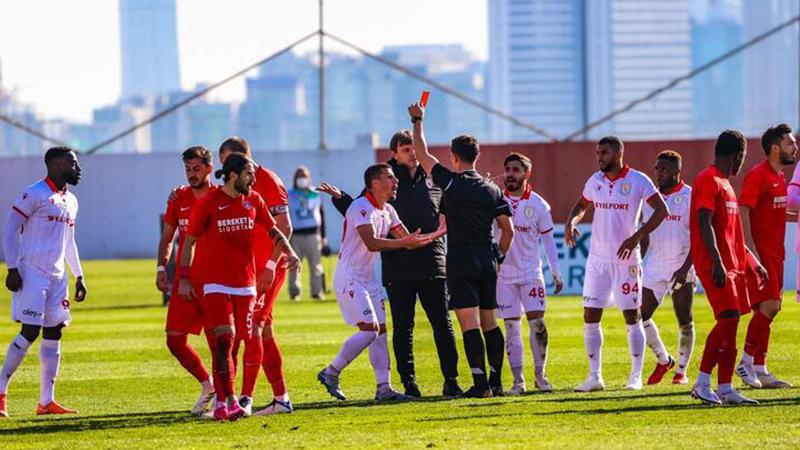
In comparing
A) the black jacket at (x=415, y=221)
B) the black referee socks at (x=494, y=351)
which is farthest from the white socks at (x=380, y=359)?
the black referee socks at (x=494, y=351)

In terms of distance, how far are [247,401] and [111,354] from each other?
6.43m

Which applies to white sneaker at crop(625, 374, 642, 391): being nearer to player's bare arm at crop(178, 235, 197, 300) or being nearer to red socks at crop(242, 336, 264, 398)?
red socks at crop(242, 336, 264, 398)

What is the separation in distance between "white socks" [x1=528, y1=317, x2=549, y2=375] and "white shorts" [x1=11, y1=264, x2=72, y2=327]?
3.65 meters

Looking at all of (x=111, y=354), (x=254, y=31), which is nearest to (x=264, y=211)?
(x=111, y=354)

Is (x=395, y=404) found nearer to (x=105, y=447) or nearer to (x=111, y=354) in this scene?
(x=105, y=447)

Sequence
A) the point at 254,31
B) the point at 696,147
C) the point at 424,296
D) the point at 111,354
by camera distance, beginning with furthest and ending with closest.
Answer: the point at 254,31 → the point at 696,147 → the point at 111,354 → the point at 424,296

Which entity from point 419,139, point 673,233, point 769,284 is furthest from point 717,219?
point 673,233

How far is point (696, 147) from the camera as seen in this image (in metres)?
29.7

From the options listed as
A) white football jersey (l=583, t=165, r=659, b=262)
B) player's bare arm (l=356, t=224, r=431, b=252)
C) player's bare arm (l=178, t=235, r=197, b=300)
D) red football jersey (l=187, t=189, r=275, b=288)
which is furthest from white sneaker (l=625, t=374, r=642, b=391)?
player's bare arm (l=178, t=235, r=197, b=300)

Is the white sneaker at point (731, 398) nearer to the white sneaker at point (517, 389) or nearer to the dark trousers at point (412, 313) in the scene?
the white sneaker at point (517, 389)

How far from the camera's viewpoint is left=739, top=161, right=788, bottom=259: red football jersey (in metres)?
13.3

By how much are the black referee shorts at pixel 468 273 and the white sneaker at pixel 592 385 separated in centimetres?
111

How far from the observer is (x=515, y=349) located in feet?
46.9

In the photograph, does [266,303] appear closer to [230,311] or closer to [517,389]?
[230,311]
